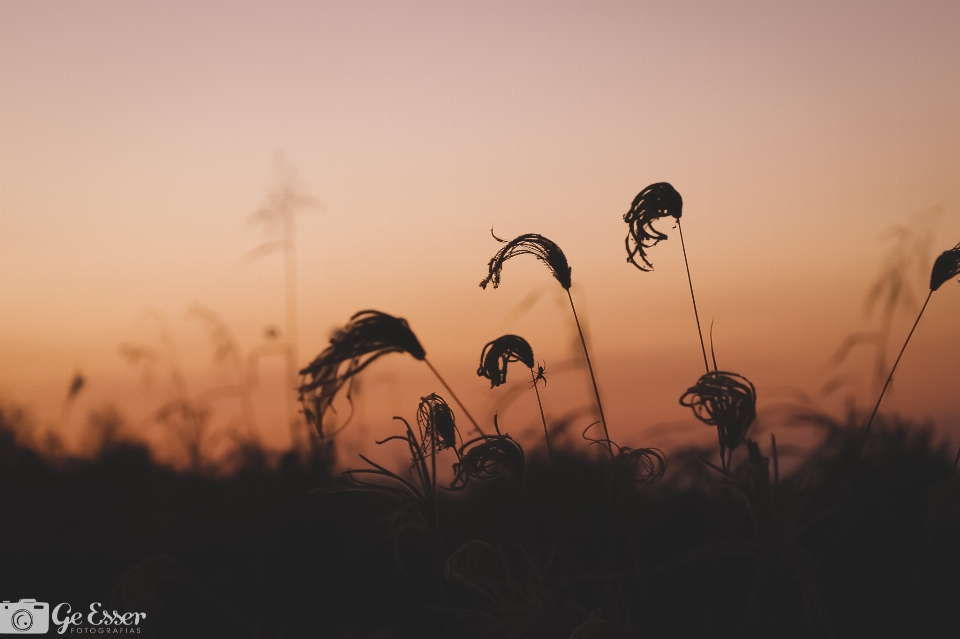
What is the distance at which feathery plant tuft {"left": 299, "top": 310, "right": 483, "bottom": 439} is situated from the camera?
2453 millimetres

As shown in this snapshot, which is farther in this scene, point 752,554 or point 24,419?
point 24,419

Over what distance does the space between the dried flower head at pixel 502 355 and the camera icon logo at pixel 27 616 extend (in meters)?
3.20

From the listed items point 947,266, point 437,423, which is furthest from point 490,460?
point 947,266

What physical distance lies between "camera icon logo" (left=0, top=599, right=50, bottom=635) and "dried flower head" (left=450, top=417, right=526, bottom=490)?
9.92 feet

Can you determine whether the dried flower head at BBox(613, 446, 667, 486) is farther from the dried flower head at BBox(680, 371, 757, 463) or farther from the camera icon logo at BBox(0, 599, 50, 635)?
the camera icon logo at BBox(0, 599, 50, 635)

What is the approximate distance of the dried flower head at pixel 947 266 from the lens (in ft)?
11.6

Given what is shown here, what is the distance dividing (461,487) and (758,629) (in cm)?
128

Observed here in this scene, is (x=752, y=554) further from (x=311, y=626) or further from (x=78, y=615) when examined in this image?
(x=78, y=615)

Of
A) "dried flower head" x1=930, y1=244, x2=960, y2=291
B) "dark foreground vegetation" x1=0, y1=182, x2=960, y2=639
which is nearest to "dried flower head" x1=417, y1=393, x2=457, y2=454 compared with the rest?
"dark foreground vegetation" x1=0, y1=182, x2=960, y2=639

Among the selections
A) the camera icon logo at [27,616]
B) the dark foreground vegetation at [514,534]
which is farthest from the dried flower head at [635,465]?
the camera icon logo at [27,616]

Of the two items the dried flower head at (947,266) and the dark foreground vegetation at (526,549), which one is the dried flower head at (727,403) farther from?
the dried flower head at (947,266)

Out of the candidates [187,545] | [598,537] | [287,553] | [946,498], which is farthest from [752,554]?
[187,545]

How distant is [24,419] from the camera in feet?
31.2

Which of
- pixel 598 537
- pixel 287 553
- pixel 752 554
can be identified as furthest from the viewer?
pixel 287 553
